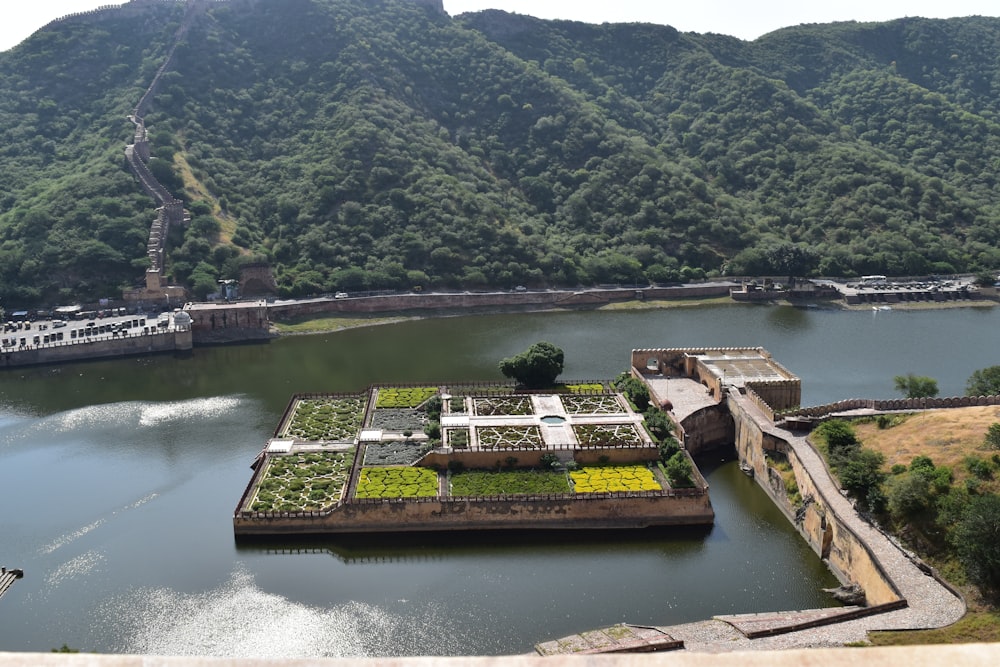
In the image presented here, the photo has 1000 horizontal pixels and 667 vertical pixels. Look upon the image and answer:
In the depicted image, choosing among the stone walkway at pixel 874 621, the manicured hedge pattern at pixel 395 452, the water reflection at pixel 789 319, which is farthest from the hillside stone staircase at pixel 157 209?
the stone walkway at pixel 874 621

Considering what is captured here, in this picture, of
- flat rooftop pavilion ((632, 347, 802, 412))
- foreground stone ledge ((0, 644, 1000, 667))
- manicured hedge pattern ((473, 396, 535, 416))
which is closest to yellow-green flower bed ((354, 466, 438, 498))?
manicured hedge pattern ((473, 396, 535, 416))

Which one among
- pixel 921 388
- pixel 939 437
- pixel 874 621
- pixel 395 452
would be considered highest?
pixel 939 437

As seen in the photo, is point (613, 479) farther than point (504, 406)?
No

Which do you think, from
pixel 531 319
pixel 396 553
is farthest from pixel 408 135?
pixel 396 553

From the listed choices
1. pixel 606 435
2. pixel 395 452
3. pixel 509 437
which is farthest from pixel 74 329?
pixel 606 435

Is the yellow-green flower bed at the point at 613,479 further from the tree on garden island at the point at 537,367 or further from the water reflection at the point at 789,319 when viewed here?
the water reflection at the point at 789,319

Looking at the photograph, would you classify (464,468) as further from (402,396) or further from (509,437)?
(402,396)

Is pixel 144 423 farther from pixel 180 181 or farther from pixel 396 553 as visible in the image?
pixel 180 181

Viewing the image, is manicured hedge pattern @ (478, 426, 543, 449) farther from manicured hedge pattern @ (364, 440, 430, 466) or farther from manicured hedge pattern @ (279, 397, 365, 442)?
manicured hedge pattern @ (279, 397, 365, 442)
